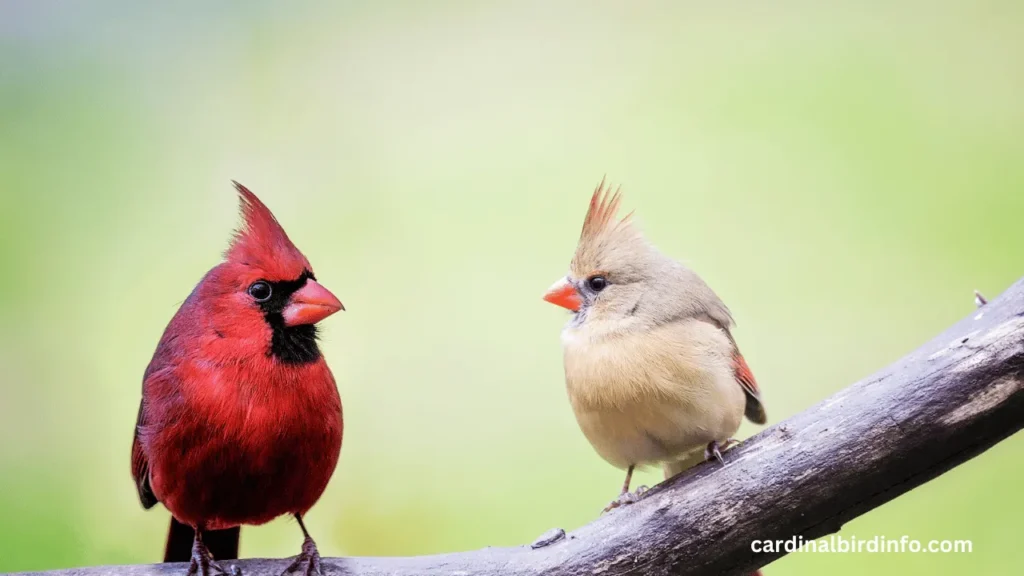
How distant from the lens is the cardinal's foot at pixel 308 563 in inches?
74.5

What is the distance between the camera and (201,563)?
1864 millimetres

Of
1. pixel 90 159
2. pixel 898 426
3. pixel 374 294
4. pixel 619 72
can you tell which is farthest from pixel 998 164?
pixel 90 159

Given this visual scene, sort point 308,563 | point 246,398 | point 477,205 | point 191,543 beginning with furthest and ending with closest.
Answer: point 477,205, point 191,543, point 308,563, point 246,398

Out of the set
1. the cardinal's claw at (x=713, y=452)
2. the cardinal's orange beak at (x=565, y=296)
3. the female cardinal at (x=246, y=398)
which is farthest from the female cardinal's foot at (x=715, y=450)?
the female cardinal at (x=246, y=398)

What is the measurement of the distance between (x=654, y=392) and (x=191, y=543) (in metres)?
1.06

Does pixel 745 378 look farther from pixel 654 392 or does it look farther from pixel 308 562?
pixel 308 562

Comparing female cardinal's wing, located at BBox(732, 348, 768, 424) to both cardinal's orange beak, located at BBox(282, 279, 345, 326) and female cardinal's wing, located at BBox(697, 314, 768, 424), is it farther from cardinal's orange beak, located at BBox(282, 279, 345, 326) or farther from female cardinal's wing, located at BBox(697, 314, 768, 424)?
cardinal's orange beak, located at BBox(282, 279, 345, 326)

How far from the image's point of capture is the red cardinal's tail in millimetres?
2066

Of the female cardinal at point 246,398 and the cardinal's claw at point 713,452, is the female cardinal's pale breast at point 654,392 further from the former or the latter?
the female cardinal at point 246,398

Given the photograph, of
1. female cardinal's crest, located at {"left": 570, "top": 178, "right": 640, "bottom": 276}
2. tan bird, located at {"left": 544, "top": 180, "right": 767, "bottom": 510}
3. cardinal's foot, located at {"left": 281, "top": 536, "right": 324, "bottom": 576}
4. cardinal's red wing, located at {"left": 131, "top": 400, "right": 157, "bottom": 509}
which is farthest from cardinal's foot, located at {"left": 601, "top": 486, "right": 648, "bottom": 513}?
cardinal's red wing, located at {"left": 131, "top": 400, "right": 157, "bottom": 509}

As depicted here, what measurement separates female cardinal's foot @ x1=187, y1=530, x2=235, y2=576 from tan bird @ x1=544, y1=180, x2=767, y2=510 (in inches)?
31.1

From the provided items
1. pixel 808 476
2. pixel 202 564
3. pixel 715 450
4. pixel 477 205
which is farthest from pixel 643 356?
pixel 477 205

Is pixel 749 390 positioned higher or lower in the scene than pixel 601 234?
lower

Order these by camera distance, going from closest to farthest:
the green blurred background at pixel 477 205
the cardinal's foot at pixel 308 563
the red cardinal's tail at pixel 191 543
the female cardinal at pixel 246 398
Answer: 1. the female cardinal at pixel 246 398
2. the cardinal's foot at pixel 308 563
3. the red cardinal's tail at pixel 191 543
4. the green blurred background at pixel 477 205
